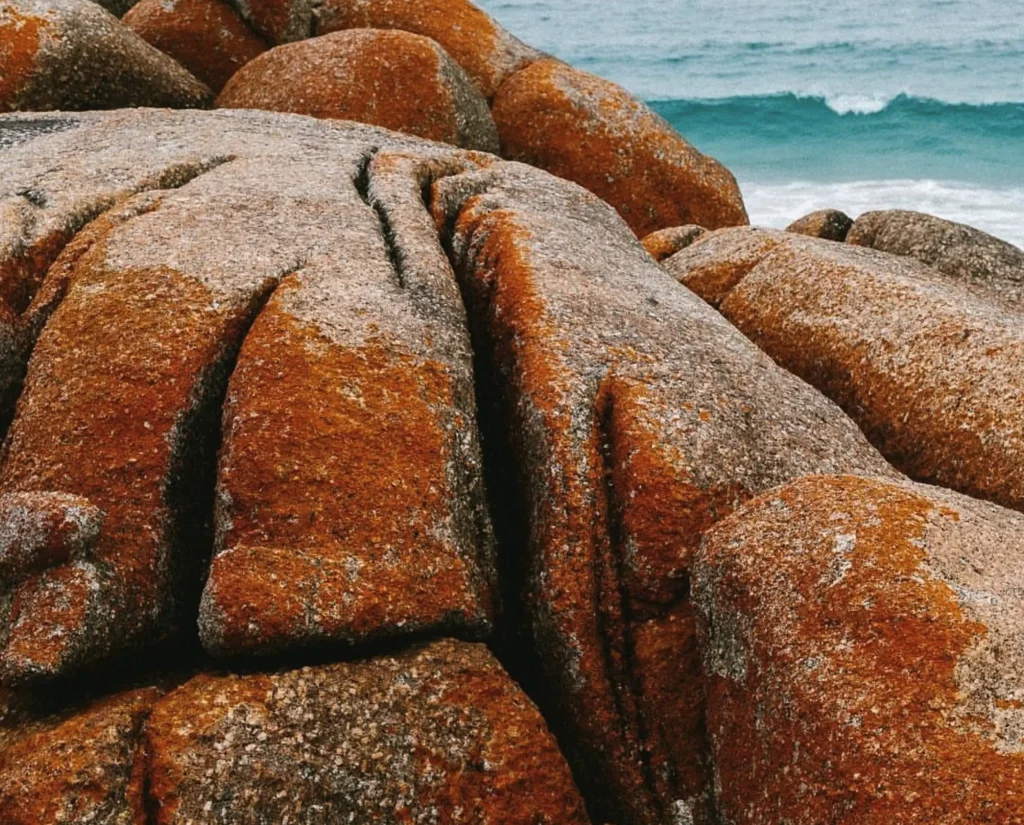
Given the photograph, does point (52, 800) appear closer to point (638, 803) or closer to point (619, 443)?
point (638, 803)

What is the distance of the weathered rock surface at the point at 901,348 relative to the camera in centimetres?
1105

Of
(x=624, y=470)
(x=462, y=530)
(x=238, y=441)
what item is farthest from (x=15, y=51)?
(x=624, y=470)

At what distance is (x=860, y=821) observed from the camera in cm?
633

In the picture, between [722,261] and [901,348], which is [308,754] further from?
[722,261]

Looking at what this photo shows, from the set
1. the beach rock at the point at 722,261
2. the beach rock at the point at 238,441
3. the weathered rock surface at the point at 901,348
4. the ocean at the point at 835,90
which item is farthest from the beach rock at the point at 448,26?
the ocean at the point at 835,90

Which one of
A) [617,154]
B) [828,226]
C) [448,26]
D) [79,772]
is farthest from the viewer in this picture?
[448,26]

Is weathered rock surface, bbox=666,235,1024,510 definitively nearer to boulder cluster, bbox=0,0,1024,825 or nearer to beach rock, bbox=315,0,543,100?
boulder cluster, bbox=0,0,1024,825

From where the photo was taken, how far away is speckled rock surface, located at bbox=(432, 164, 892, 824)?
838cm

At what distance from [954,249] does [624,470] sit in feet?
30.2

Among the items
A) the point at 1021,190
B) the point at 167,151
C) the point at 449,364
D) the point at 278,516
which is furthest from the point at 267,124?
the point at 1021,190

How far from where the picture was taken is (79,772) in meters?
7.05

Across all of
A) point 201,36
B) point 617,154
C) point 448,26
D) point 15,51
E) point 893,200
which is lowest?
point 893,200

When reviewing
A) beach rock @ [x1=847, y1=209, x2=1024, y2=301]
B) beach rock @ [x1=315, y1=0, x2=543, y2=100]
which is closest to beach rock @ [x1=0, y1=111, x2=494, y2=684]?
beach rock @ [x1=847, y1=209, x2=1024, y2=301]

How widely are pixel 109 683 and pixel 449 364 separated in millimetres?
3697
